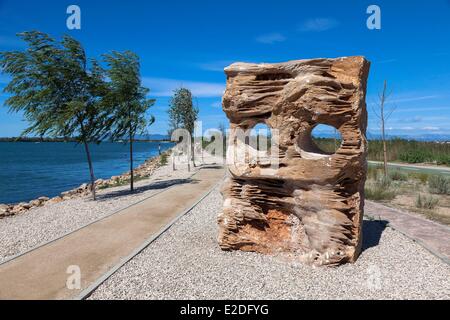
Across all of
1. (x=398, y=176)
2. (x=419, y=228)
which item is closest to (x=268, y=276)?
(x=419, y=228)

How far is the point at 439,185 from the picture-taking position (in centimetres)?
1561

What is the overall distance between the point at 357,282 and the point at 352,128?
3.15 m

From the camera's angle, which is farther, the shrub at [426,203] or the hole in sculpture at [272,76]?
the shrub at [426,203]

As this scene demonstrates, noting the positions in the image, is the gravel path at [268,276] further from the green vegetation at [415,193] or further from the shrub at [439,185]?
the shrub at [439,185]

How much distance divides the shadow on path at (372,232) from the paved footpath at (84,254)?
5.88 meters

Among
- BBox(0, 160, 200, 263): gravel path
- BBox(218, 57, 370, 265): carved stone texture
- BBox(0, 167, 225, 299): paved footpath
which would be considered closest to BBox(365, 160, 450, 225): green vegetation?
BBox(218, 57, 370, 265): carved stone texture

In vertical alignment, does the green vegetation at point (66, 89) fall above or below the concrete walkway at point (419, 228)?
above

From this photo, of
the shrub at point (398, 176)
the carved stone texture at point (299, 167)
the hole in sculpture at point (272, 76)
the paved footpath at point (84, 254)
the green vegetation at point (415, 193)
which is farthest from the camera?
the shrub at point (398, 176)

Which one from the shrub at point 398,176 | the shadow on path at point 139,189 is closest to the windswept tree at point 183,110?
the shadow on path at point 139,189

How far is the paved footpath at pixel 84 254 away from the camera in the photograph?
5.99m

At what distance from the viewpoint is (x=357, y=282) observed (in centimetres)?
610

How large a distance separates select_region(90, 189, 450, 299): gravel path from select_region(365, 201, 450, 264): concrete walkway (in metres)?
0.37
